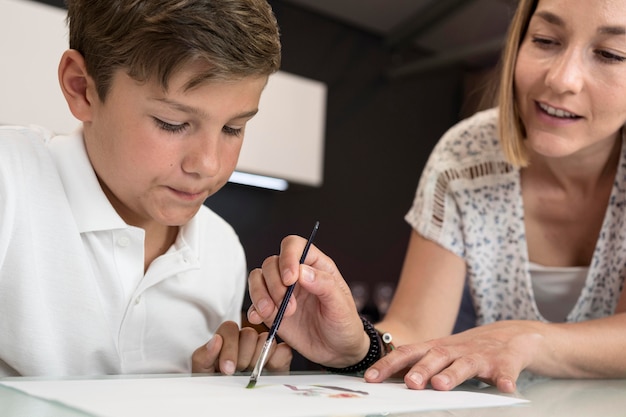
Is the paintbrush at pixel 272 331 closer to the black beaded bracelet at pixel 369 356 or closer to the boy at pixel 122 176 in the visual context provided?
the boy at pixel 122 176

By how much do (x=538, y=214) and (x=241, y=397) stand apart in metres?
1.06

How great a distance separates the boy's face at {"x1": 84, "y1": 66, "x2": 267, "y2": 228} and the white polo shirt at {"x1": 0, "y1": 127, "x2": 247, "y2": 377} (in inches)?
2.3

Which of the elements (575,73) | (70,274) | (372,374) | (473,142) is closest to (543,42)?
(575,73)

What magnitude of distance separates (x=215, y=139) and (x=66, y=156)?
0.25 metres

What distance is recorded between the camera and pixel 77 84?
3.86 feet

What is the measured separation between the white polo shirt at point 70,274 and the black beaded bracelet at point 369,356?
0.88 feet

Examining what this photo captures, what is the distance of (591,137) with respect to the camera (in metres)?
1.44

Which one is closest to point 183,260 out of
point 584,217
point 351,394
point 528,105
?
point 351,394

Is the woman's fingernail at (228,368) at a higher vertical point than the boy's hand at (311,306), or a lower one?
lower

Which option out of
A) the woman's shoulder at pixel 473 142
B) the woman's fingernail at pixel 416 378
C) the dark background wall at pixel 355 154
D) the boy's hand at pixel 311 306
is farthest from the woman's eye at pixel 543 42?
the dark background wall at pixel 355 154

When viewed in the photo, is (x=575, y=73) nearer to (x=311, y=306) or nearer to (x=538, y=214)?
(x=538, y=214)

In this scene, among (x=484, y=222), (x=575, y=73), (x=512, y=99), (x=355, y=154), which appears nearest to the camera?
(x=575, y=73)

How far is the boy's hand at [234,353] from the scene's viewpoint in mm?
1048

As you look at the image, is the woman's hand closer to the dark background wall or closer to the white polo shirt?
the white polo shirt
